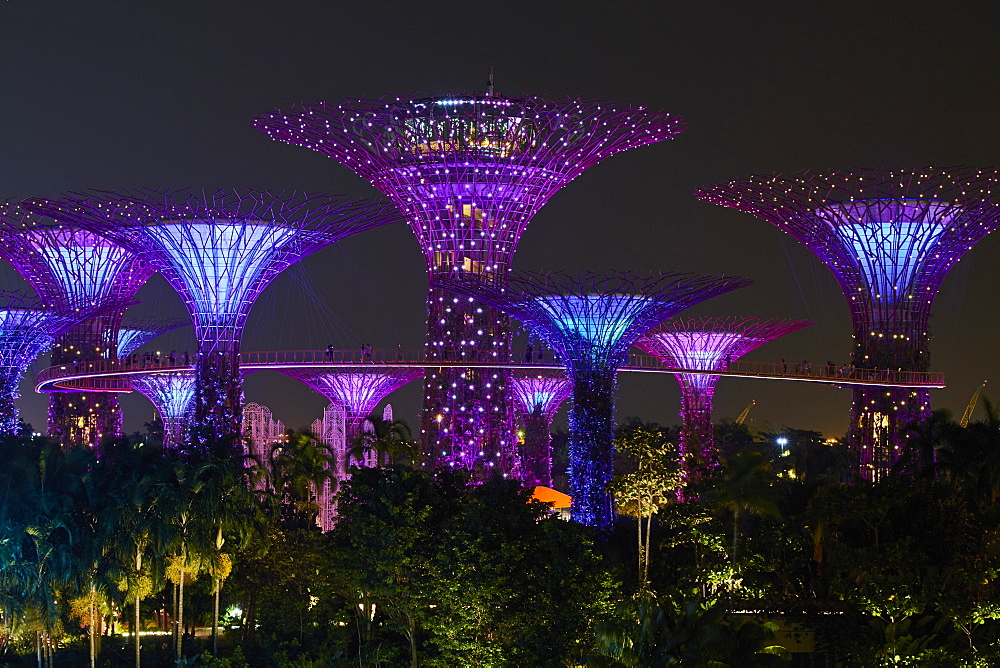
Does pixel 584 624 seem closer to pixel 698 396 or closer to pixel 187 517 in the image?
pixel 187 517

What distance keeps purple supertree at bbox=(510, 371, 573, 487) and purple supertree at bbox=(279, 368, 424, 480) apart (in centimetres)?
631

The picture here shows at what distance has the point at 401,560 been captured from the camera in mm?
43406

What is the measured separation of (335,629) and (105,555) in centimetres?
746

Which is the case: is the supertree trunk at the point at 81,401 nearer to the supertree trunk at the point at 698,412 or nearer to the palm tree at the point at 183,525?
the supertree trunk at the point at 698,412

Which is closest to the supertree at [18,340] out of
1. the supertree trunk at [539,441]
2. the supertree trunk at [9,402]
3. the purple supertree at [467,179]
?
the supertree trunk at [9,402]

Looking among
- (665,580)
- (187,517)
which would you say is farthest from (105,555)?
(665,580)

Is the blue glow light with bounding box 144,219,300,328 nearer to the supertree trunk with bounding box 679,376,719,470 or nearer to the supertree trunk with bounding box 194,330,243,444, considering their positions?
the supertree trunk with bounding box 194,330,243,444

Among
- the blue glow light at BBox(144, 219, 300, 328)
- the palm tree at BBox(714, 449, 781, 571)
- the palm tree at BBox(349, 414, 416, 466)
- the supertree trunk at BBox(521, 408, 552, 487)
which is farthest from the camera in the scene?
the supertree trunk at BBox(521, 408, 552, 487)

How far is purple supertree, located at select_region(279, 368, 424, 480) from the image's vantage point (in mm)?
76812

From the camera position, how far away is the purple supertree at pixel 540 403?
265ft

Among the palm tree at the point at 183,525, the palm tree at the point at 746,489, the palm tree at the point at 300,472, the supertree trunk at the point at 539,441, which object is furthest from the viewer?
the supertree trunk at the point at 539,441

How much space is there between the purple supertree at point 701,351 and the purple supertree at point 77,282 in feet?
80.3

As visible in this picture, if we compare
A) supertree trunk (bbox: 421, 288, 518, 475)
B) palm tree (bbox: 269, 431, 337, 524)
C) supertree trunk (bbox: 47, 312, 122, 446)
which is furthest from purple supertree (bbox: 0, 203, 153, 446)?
supertree trunk (bbox: 421, 288, 518, 475)

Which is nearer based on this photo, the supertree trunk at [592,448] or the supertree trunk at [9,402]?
the supertree trunk at [592,448]
